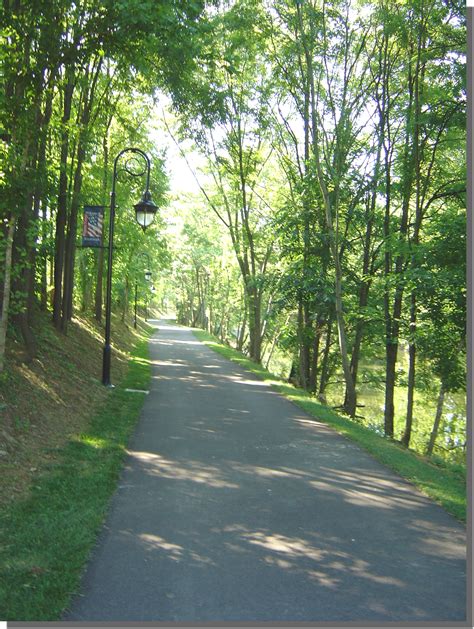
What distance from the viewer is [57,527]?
500 cm

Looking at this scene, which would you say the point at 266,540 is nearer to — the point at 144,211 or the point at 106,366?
the point at 106,366

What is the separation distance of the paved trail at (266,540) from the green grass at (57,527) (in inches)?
6.4

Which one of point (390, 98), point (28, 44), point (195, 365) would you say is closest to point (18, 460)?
point (28, 44)

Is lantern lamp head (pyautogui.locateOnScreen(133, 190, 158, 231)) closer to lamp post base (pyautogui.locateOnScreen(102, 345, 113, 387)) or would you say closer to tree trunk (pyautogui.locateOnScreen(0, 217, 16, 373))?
lamp post base (pyautogui.locateOnScreen(102, 345, 113, 387))

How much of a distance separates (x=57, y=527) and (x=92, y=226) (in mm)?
9632

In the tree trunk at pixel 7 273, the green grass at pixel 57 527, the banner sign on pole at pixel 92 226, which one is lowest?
the green grass at pixel 57 527

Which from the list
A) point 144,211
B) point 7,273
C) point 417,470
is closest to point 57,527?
point 7,273

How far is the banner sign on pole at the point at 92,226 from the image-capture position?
43.6 ft

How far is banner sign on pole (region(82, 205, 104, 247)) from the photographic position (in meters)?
13.3

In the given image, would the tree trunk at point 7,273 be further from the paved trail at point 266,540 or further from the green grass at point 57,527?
the paved trail at point 266,540

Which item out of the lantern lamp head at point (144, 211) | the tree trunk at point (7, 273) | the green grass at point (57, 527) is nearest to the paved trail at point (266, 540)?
the green grass at point (57, 527)

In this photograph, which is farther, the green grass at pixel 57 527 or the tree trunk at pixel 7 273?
the tree trunk at pixel 7 273

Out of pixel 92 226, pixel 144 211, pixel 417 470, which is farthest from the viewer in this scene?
pixel 92 226

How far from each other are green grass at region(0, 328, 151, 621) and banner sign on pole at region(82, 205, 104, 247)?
20.3 ft
